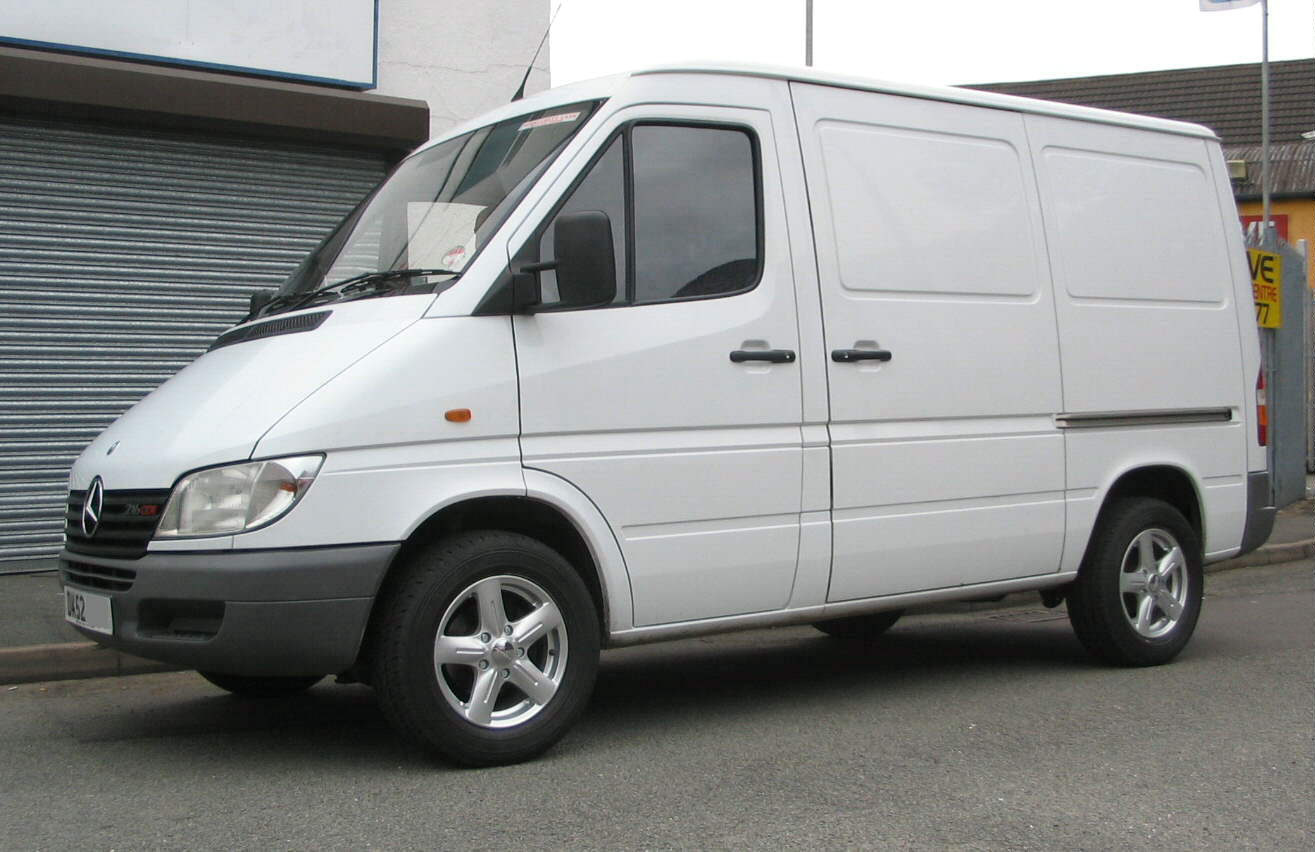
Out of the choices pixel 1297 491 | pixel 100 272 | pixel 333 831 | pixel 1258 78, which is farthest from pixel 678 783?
pixel 1258 78

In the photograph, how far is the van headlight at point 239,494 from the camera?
15.5 ft

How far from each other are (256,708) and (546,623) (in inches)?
71.0

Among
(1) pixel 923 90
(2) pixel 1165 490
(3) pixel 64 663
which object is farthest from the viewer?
(2) pixel 1165 490

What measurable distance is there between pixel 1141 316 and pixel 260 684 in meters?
4.25

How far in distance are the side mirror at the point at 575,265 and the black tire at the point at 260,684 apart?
1987 millimetres

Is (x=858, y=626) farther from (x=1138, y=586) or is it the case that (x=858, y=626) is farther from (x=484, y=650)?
(x=484, y=650)

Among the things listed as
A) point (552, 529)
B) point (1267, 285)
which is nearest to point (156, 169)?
point (552, 529)

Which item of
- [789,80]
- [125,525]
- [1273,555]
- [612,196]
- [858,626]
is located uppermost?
[789,80]

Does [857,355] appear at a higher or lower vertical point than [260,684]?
higher

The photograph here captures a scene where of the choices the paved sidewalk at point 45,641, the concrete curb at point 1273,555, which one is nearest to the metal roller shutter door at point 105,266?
the paved sidewalk at point 45,641

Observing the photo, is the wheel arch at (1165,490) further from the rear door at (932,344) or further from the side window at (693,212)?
the side window at (693,212)

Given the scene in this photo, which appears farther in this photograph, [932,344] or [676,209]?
[932,344]

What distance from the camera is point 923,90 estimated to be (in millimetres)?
6430

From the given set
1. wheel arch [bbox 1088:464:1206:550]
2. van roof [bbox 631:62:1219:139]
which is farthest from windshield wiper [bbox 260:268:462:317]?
wheel arch [bbox 1088:464:1206:550]
